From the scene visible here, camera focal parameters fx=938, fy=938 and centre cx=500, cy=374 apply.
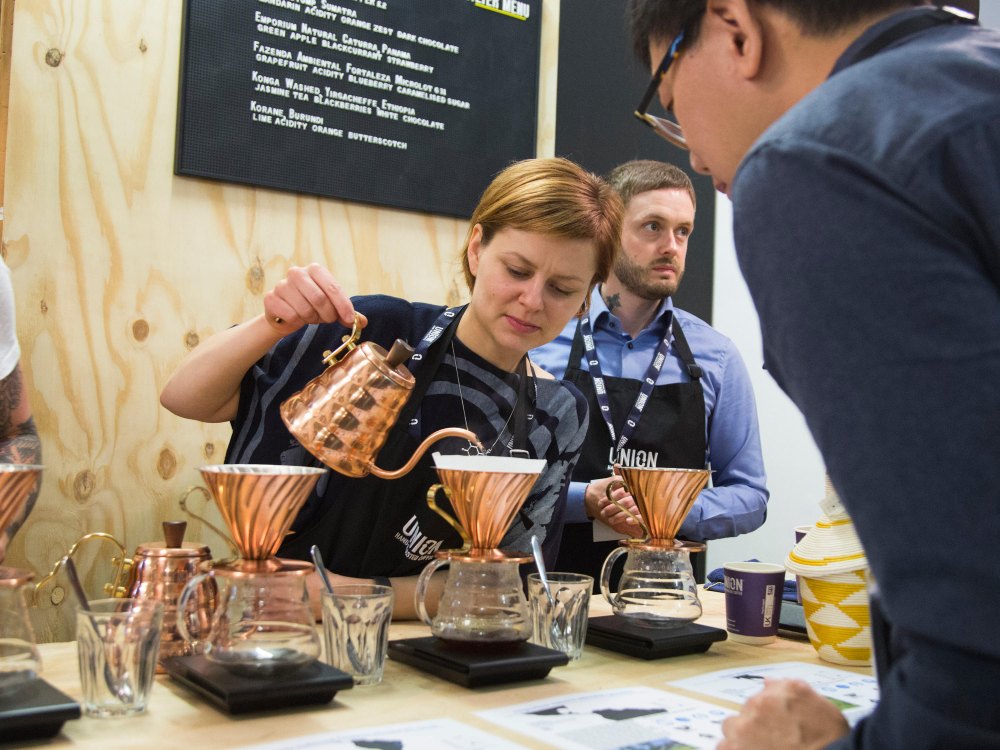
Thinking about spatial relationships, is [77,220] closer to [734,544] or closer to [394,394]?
[394,394]

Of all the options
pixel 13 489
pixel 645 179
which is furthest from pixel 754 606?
pixel 645 179

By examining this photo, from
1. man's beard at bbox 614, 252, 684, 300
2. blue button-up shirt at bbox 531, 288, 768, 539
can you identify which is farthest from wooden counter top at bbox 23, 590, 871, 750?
man's beard at bbox 614, 252, 684, 300

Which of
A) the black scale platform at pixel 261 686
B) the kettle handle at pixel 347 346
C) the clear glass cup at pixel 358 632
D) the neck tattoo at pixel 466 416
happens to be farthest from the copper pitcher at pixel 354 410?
the neck tattoo at pixel 466 416

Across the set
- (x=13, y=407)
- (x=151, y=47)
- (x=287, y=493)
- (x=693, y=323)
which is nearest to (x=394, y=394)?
(x=287, y=493)

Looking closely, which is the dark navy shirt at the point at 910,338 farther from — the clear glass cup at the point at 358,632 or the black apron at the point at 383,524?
the black apron at the point at 383,524

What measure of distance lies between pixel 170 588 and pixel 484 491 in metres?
0.45

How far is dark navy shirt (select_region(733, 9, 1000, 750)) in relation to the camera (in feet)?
1.96

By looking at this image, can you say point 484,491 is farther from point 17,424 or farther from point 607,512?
point 17,424

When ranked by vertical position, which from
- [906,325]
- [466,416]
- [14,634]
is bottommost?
[14,634]

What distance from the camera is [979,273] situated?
0.62 m

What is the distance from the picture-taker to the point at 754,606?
5.41 feet

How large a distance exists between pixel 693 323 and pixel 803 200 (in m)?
2.77

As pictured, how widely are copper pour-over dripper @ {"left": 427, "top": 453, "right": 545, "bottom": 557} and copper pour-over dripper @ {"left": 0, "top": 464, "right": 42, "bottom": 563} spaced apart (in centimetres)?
51

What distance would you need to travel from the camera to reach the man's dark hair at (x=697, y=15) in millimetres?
820
